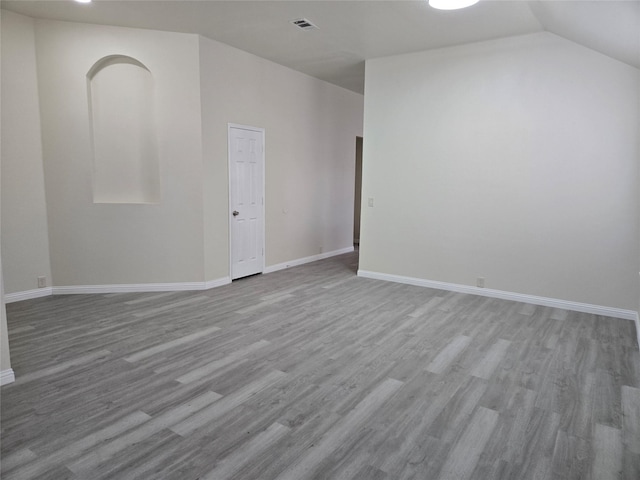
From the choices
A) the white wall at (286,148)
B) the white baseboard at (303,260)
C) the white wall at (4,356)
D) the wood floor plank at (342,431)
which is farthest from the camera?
the white baseboard at (303,260)

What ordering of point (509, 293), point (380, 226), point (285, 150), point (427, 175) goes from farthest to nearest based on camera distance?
point (285, 150)
point (380, 226)
point (427, 175)
point (509, 293)

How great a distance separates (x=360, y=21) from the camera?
4152 mm

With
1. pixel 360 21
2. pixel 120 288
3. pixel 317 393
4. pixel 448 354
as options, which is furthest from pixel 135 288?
pixel 360 21

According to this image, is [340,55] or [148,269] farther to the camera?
[340,55]

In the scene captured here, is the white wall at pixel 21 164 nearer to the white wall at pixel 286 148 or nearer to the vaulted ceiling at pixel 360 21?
the vaulted ceiling at pixel 360 21

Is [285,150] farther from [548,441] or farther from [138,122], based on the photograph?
[548,441]

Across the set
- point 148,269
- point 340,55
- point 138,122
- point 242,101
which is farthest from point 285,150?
point 148,269

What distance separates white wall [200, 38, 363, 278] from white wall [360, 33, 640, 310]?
1283 mm

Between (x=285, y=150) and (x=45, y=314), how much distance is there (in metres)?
3.73

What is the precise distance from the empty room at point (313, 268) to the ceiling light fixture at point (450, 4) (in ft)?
0.09

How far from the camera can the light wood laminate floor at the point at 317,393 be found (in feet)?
6.65

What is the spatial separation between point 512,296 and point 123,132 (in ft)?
16.3

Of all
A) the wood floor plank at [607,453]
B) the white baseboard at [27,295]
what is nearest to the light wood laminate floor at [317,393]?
the wood floor plank at [607,453]

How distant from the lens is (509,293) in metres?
4.82
